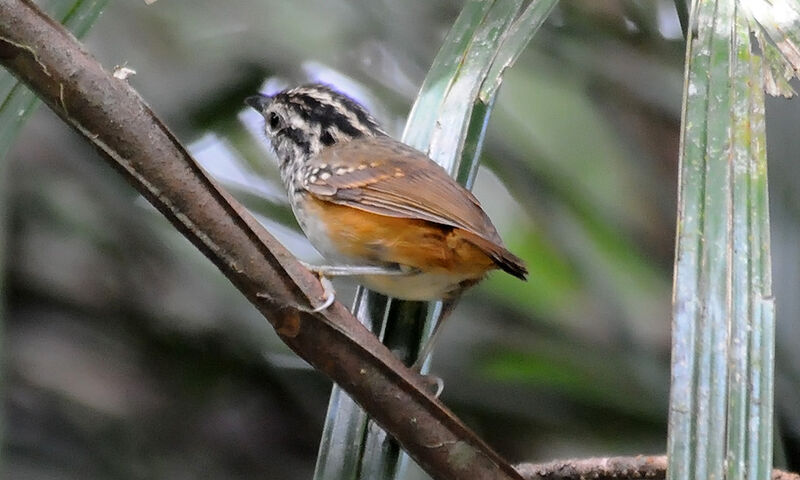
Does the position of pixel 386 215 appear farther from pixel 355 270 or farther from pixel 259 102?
pixel 259 102

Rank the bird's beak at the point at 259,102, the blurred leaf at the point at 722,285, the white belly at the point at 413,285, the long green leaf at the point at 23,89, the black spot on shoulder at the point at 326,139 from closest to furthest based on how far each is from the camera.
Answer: the blurred leaf at the point at 722,285 → the long green leaf at the point at 23,89 → the white belly at the point at 413,285 → the black spot on shoulder at the point at 326,139 → the bird's beak at the point at 259,102

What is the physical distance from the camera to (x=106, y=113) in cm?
113

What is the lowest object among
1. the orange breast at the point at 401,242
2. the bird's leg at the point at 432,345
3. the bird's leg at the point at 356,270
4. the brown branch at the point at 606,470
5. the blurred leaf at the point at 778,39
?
the brown branch at the point at 606,470

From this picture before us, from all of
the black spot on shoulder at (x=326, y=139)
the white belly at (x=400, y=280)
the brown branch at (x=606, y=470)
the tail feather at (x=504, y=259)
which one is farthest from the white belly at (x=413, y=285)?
the black spot on shoulder at (x=326, y=139)

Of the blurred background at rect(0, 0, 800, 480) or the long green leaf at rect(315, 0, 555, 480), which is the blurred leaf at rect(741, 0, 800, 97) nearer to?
the long green leaf at rect(315, 0, 555, 480)

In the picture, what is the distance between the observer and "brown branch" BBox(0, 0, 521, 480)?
3.66 feet

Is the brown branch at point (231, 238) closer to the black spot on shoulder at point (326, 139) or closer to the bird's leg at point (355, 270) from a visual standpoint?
the bird's leg at point (355, 270)

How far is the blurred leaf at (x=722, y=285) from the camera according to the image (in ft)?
3.60

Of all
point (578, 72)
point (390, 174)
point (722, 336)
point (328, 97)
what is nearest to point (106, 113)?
point (722, 336)

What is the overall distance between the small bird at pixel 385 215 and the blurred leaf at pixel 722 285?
48 centimetres

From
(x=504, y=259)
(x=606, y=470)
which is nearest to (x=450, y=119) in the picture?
(x=504, y=259)

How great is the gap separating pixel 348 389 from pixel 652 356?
1.62 meters

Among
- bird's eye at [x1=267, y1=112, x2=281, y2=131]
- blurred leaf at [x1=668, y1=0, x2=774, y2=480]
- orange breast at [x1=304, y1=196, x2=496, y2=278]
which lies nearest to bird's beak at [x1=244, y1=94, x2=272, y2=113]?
bird's eye at [x1=267, y1=112, x2=281, y2=131]

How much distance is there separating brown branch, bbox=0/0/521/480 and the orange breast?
0.52 metres
